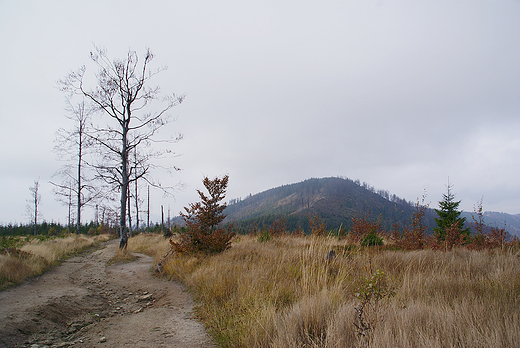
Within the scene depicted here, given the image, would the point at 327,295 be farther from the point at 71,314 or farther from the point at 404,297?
the point at 71,314

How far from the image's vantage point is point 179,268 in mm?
6957

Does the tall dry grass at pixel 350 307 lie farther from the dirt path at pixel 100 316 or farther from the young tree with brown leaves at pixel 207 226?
the young tree with brown leaves at pixel 207 226

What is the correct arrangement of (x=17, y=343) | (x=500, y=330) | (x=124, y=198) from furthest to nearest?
(x=124, y=198), (x=17, y=343), (x=500, y=330)

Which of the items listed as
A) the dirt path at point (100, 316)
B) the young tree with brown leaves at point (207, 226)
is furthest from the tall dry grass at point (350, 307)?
the young tree with brown leaves at point (207, 226)

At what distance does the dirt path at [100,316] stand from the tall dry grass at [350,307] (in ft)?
1.53

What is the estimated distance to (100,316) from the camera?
4.55m

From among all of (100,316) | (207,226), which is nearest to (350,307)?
(100,316)

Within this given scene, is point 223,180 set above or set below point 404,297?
above

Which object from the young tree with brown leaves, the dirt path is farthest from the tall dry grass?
Result: the young tree with brown leaves

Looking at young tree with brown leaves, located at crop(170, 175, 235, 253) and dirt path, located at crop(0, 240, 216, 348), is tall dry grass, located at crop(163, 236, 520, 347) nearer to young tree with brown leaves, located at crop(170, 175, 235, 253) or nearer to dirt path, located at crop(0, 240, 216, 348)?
dirt path, located at crop(0, 240, 216, 348)

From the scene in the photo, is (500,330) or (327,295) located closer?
(500,330)

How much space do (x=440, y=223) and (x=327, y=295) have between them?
15719mm

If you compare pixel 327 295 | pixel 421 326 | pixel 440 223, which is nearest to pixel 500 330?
pixel 421 326

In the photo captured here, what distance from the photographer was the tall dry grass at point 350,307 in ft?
7.18
